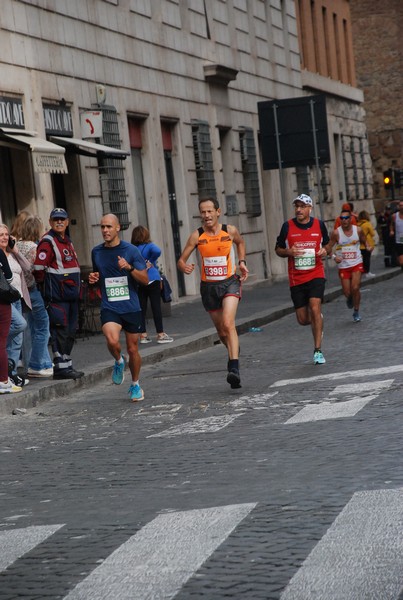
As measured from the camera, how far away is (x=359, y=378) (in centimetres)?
1375

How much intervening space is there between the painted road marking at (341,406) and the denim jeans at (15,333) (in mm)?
3625

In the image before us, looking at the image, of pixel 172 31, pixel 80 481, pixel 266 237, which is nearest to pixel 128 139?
pixel 172 31

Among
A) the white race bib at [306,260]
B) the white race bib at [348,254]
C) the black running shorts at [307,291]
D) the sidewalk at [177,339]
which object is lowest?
the sidewalk at [177,339]

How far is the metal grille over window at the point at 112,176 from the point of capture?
2544 cm

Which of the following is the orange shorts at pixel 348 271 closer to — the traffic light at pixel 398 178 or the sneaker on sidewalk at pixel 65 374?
the sneaker on sidewalk at pixel 65 374

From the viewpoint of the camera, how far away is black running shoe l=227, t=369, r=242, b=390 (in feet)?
45.5

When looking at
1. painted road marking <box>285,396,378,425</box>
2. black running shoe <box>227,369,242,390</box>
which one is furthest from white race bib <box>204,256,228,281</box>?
painted road marking <box>285,396,378,425</box>

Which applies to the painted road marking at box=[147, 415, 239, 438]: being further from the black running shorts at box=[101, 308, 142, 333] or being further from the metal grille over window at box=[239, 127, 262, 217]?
the metal grille over window at box=[239, 127, 262, 217]

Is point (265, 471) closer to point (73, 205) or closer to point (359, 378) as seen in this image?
point (359, 378)

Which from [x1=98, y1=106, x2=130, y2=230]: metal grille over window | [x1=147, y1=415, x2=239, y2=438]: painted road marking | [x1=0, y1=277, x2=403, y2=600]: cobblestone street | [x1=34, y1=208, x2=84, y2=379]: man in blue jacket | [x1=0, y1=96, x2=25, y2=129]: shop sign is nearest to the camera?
[x1=0, y1=277, x2=403, y2=600]: cobblestone street

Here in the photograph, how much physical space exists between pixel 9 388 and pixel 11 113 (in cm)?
802

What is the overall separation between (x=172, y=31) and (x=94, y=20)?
4835 millimetres

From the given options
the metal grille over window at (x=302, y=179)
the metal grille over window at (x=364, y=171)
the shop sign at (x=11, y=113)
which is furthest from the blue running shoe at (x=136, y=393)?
the metal grille over window at (x=364, y=171)

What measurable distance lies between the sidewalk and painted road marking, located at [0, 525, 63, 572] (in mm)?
5917
